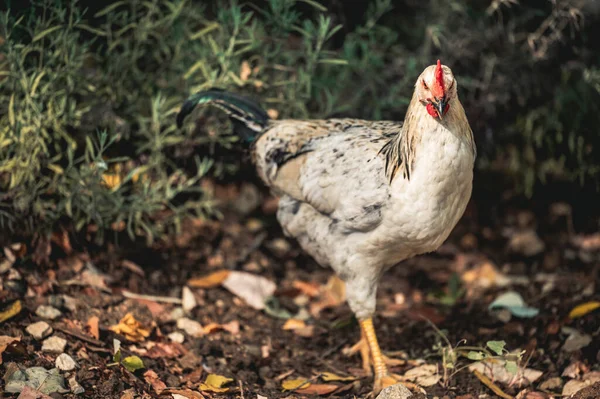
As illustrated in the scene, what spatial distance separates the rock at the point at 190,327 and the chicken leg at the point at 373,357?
32.2 inches

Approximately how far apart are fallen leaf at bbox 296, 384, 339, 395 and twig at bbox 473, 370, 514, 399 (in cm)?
67

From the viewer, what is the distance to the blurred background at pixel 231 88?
3738 millimetres

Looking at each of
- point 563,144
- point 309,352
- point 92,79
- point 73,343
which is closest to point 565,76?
point 563,144

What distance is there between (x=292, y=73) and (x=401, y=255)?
1.70 meters

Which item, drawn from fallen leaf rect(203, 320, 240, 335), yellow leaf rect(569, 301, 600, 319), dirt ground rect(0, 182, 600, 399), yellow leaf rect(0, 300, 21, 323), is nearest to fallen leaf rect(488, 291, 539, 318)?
dirt ground rect(0, 182, 600, 399)

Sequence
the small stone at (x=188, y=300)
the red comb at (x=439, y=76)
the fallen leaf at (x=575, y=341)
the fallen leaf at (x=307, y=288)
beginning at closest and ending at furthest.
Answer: the red comb at (x=439, y=76) < the fallen leaf at (x=575, y=341) < the small stone at (x=188, y=300) < the fallen leaf at (x=307, y=288)

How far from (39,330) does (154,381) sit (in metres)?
0.60

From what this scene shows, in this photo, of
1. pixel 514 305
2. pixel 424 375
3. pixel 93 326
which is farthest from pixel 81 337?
pixel 514 305

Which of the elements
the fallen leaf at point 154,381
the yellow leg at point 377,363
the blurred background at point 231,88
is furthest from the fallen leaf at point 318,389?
the blurred background at point 231,88

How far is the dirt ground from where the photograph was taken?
3.26 metres

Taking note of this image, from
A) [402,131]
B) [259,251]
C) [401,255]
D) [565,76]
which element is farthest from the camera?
[259,251]

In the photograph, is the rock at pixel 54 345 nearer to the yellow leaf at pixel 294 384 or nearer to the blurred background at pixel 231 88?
the blurred background at pixel 231 88

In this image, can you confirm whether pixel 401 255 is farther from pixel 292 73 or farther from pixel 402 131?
pixel 292 73

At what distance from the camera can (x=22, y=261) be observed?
3.80m
